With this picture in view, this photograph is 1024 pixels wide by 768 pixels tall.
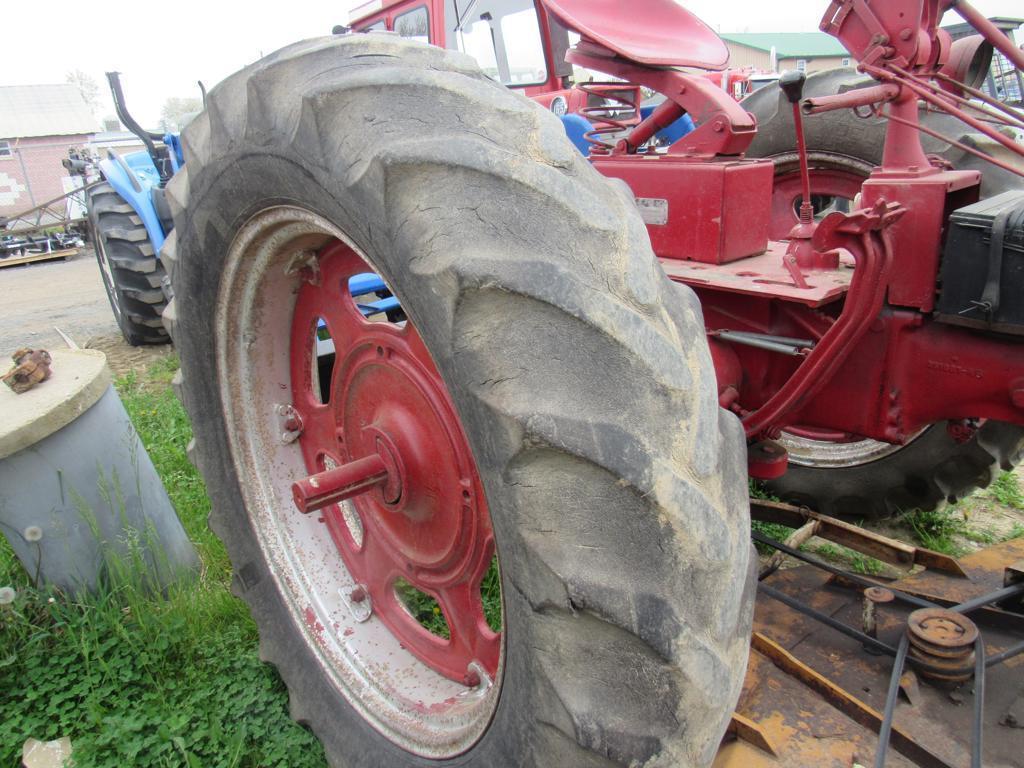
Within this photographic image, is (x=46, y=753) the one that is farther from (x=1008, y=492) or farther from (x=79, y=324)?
(x=79, y=324)

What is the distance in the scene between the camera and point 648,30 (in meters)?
2.21

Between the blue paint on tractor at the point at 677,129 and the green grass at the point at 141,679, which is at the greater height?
the blue paint on tractor at the point at 677,129

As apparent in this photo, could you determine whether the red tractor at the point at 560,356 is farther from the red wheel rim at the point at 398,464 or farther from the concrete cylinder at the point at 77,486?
the concrete cylinder at the point at 77,486

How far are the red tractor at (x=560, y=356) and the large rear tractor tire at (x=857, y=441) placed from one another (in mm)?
10

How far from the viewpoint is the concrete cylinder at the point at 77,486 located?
2.18m

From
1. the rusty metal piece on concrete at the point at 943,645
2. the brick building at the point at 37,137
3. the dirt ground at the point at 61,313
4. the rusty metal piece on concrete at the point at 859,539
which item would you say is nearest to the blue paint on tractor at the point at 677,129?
the rusty metal piece on concrete at the point at 859,539

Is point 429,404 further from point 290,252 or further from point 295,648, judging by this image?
point 295,648

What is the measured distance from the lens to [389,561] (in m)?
1.91

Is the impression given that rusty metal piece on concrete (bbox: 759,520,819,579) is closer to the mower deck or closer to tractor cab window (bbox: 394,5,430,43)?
the mower deck

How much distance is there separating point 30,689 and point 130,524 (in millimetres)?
509

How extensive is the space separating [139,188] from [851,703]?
5363mm

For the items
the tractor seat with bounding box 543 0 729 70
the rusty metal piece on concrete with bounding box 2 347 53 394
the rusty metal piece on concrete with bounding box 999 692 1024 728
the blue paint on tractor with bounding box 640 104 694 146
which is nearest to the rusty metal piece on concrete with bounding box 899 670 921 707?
the rusty metal piece on concrete with bounding box 999 692 1024 728

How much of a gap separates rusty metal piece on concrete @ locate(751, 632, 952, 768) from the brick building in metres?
25.0

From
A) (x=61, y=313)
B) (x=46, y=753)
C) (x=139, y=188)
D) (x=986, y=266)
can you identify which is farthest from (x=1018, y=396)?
(x=61, y=313)
